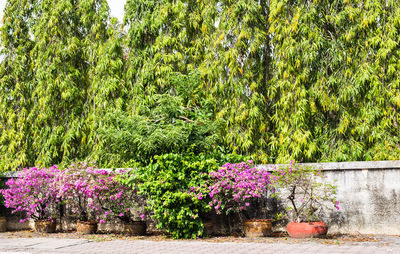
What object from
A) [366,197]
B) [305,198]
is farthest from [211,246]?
[366,197]

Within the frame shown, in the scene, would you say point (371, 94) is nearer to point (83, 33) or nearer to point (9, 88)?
point (83, 33)

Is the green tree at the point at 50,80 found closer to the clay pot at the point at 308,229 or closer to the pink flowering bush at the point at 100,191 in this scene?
the pink flowering bush at the point at 100,191

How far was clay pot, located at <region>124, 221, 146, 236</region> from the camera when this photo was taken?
10.1 meters

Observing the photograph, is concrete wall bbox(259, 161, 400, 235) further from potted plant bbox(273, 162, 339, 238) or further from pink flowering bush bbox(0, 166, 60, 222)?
pink flowering bush bbox(0, 166, 60, 222)

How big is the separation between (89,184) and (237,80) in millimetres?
4794

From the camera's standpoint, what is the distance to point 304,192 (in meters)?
9.39

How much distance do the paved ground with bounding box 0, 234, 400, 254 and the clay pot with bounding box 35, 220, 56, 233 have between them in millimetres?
1750

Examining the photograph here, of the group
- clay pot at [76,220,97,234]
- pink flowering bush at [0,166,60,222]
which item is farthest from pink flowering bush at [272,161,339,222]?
pink flowering bush at [0,166,60,222]

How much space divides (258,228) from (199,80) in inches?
163

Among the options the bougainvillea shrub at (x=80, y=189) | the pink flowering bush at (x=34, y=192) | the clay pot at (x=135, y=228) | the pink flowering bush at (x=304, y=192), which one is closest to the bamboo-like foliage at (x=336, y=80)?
the pink flowering bush at (x=304, y=192)

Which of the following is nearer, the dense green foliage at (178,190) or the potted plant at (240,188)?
the potted plant at (240,188)

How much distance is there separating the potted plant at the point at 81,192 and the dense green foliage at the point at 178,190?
1.38m

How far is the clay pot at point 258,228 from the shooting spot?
9.10 meters

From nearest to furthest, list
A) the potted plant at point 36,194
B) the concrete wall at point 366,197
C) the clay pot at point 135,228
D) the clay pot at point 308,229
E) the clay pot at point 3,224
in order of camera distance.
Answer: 1. the clay pot at point 308,229
2. the concrete wall at point 366,197
3. the clay pot at point 135,228
4. the potted plant at point 36,194
5. the clay pot at point 3,224
